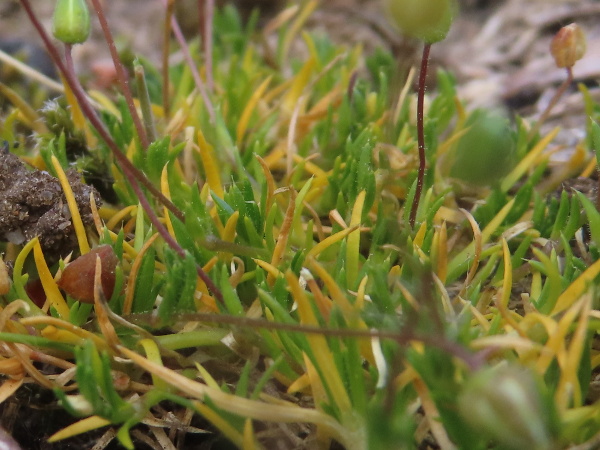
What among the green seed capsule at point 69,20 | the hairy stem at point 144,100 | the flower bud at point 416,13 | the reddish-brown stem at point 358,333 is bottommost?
the reddish-brown stem at point 358,333

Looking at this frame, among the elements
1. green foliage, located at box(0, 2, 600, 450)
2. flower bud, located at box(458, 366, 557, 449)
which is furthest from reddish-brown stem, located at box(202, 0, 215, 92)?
flower bud, located at box(458, 366, 557, 449)

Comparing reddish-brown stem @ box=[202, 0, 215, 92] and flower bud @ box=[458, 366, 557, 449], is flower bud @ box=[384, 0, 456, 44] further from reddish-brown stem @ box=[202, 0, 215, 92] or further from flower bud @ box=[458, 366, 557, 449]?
reddish-brown stem @ box=[202, 0, 215, 92]

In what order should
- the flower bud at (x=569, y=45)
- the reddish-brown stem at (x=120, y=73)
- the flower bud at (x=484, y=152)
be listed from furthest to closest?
the flower bud at (x=569, y=45)
the reddish-brown stem at (x=120, y=73)
the flower bud at (x=484, y=152)

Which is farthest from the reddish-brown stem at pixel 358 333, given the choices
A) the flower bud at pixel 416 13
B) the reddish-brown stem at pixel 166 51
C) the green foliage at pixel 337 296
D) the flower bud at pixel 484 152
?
the reddish-brown stem at pixel 166 51

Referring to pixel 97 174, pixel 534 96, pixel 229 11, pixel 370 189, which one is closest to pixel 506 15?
pixel 534 96

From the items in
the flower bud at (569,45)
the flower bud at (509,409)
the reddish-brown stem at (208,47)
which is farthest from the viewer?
the reddish-brown stem at (208,47)

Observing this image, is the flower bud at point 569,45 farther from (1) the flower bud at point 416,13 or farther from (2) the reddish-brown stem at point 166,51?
(2) the reddish-brown stem at point 166,51
